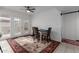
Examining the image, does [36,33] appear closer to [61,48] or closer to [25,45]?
[25,45]

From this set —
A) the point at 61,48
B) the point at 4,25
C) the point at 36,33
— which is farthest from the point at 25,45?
the point at 61,48

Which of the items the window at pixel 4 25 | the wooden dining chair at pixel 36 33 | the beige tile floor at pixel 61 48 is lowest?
the beige tile floor at pixel 61 48

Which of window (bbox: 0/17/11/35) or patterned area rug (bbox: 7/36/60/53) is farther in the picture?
patterned area rug (bbox: 7/36/60/53)

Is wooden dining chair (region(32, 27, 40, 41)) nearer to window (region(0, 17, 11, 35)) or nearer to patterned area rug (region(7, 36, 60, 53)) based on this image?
patterned area rug (region(7, 36, 60, 53))

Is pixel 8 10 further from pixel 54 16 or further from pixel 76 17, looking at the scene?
pixel 76 17

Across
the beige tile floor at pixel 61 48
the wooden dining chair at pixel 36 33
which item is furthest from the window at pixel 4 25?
the wooden dining chair at pixel 36 33

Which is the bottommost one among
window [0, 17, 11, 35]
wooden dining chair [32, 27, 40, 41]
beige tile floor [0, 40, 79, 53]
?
beige tile floor [0, 40, 79, 53]

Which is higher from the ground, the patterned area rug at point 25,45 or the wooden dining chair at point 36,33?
the wooden dining chair at point 36,33

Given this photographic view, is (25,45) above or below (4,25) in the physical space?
below

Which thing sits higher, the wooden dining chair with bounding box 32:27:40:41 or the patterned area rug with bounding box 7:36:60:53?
the wooden dining chair with bounding box 32:27:40:41

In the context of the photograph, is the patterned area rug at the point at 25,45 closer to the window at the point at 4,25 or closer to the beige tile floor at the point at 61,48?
the beige tile floor at the point at 61,48

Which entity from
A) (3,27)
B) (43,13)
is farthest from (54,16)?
(3,27)

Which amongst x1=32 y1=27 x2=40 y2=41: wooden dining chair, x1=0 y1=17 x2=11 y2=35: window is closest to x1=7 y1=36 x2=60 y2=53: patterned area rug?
x1=32 y1=27 x2=40 y2=41: wooden dining chair

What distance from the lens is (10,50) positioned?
181 centimetres
